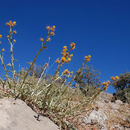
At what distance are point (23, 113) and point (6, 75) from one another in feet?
2.50

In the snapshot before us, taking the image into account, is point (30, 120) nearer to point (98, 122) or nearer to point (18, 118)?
point (18, 118)

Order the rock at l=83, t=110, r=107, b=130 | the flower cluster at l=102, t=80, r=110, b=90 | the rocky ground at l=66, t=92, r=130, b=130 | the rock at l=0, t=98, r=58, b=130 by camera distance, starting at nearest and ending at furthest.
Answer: the rock at l=0, t=98, r=58, b=130 < the flower cluster at l=102, t=80, r=110, b=90 < the rocky ground at l=66, t=92, r=130, b=130 < the rock at l=83, t=110, r=107, b=130

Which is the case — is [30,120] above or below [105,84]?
below

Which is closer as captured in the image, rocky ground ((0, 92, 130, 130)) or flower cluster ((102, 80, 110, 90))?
rocky ground ((0, 92, 130, 130))

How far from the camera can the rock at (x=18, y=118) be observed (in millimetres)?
1660

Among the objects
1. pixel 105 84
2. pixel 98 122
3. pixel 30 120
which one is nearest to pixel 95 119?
pixel 98 122

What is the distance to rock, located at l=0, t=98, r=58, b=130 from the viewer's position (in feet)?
5.45

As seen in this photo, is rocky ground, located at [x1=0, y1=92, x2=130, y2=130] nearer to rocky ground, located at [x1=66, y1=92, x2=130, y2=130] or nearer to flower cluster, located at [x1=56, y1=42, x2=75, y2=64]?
rocky ground, located at [x1=66, y1=92, x2=130, y2=130]

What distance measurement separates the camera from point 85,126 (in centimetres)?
301

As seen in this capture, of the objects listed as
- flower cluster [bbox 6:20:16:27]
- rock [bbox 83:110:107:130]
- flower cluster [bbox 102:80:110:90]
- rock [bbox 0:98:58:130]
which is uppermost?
flower cluster [bbox 6:20:16:27]

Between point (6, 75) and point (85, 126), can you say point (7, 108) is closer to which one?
point (6, 75)

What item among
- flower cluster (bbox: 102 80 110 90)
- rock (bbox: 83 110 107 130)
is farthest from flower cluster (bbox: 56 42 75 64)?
rock (bbox: 83 110 107 130)

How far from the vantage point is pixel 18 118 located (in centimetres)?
184

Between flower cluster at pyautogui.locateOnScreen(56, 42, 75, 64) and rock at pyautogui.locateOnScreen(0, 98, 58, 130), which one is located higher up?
Answer: flower cluster at pyautogui.locateOnScreen(56, 42, 75, 64)
